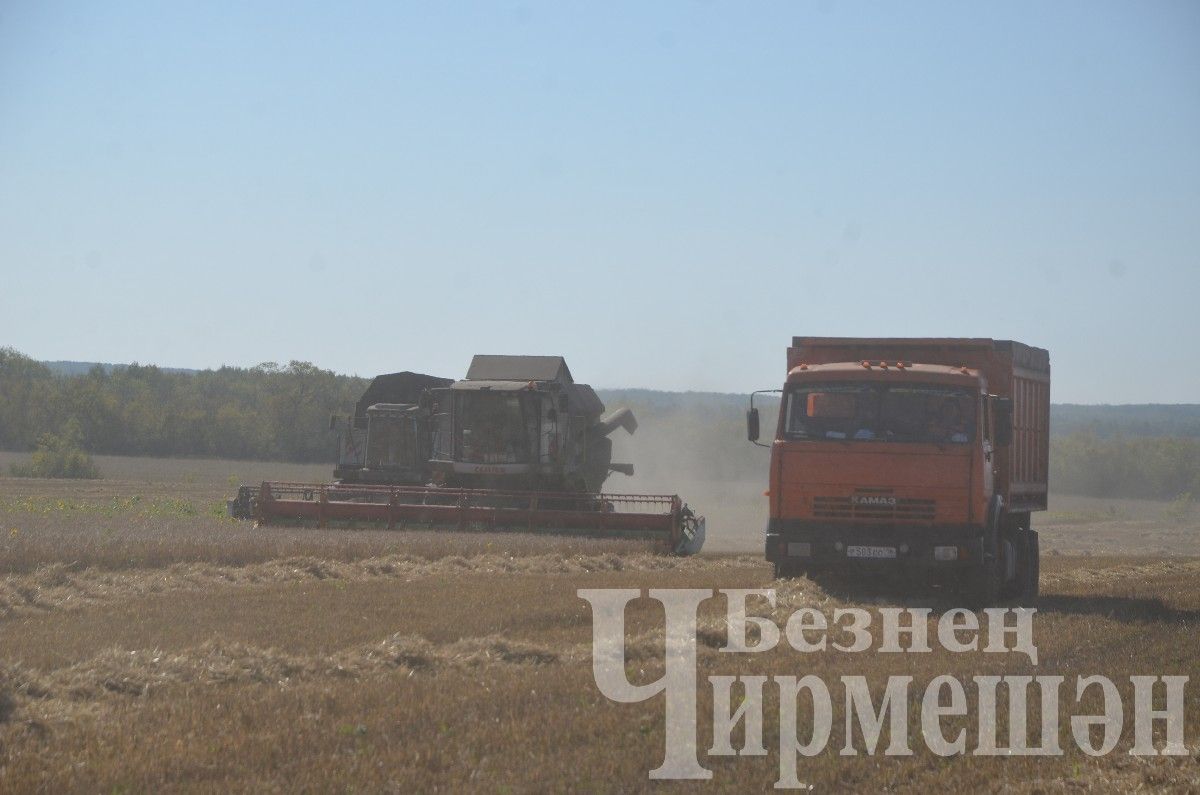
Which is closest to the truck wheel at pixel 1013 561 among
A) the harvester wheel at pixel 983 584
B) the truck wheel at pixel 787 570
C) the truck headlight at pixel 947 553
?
the harvester wheel at pixel 983 584

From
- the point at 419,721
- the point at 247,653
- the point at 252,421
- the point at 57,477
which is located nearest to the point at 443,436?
the point at 247,653

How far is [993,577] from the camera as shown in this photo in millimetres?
14719

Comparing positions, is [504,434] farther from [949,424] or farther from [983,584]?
[983,584]

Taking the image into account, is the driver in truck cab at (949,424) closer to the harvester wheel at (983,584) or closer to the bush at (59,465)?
the harvester wheel at (983,584)

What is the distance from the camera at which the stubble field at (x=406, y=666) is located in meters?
6.97

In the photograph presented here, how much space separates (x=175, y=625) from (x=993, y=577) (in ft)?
28.3

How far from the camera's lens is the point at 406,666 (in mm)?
9930

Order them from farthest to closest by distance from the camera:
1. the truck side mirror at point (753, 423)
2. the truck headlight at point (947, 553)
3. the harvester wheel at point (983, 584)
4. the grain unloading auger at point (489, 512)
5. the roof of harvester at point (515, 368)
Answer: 1. the roof of harvester at point (515, 368)
2. the grain unloading auger at point (489, 512)
3. the truck side mirror at point (753, 423)
4. the harvester wheel at point (983, 584)
5. the truck headlight at point (947, 553)

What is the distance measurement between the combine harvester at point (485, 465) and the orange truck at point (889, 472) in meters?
7.37

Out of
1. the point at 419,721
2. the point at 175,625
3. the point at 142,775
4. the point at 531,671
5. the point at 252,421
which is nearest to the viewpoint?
the point at 142,775

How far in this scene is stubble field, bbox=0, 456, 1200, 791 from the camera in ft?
22.9

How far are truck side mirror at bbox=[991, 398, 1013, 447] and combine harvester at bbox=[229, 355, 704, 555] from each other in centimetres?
768

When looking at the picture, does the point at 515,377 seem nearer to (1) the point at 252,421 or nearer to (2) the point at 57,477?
(2) the point at 57,477

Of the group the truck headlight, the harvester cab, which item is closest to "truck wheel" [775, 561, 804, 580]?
the truck headlight
